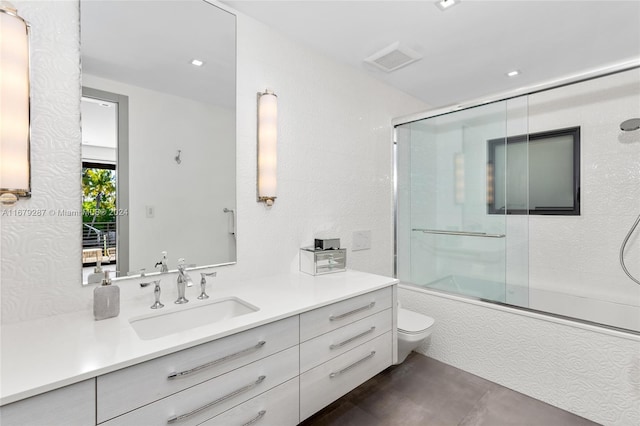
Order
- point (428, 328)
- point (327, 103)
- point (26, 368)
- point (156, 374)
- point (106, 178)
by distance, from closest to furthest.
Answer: point (26, 368) → point (156, 374) → point (106, 178) → point (428, 328) → point (327, 103)

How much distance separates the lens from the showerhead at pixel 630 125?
7.09ft

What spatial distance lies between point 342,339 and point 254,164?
1.11m

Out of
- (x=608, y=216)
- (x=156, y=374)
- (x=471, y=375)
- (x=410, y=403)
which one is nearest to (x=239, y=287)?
(x=156, y=374)

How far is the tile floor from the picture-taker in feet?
5.64

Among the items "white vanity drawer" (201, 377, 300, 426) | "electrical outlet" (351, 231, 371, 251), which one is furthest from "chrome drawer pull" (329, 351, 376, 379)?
"electrical outlet" (351, 231, 371, 251)

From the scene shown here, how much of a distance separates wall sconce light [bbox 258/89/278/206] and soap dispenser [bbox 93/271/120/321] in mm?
878

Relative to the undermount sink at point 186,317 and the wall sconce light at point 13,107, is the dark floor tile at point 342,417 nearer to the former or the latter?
the undermount sink at point 186,317

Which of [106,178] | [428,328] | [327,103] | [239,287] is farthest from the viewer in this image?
[327,103]

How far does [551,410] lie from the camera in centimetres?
182

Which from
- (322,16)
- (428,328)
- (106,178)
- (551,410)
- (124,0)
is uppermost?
(322,16)

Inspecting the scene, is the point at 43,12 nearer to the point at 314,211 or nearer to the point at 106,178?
the point at 106,178

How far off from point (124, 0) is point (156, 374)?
1.61 metres

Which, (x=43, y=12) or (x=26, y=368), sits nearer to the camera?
(x=26, y=368)

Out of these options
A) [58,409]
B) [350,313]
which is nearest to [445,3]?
[350,313]
